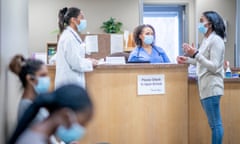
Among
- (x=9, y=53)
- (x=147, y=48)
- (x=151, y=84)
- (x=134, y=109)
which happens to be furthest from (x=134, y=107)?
(x=9, y=53)

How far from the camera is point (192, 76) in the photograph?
12.6 ft

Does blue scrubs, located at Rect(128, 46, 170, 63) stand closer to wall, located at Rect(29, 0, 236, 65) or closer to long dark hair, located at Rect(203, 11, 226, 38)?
long dark hair, located at Rect(203, 11, 226, 38)

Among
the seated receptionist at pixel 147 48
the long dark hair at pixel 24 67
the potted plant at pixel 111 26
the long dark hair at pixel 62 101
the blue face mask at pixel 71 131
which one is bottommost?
the blue face mask at pixel 71 131

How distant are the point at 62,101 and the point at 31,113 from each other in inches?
7.6

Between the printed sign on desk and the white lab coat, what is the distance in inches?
22.5

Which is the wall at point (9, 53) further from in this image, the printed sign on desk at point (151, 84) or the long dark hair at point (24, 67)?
the printed sign on desk at point (151, 84)

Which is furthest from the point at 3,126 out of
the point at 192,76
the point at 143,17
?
the point at 143,17

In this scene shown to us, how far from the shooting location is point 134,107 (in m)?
3.60

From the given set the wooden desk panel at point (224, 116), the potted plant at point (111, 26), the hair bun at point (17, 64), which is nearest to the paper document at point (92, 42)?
the potted plant at point (111, 26)

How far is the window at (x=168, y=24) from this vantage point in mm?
7281

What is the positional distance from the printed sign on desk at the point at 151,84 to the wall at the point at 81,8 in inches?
127

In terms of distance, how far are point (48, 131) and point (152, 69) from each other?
221 centimetres

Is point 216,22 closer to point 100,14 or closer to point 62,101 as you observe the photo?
point 62,101

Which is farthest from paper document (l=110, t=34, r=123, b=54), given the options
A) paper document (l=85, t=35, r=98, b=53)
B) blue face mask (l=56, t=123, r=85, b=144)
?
blue face mask (l=56, t=123, r=85, b=144)
